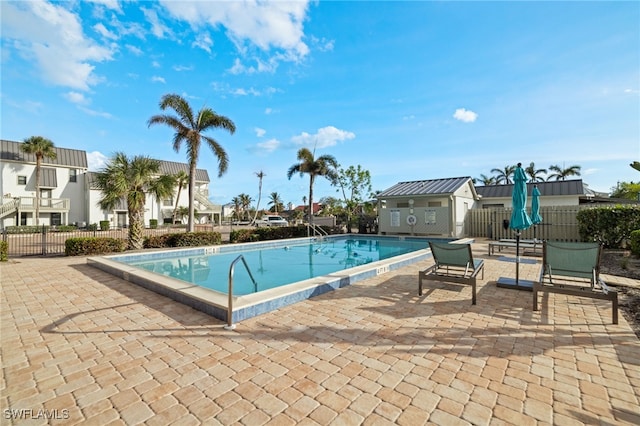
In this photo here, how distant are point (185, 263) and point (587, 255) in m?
11.1

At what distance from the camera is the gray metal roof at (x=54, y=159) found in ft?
94.4

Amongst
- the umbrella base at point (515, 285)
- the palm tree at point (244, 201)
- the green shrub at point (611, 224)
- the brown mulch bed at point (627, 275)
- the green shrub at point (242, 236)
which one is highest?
the palm tree at point (244, 201)

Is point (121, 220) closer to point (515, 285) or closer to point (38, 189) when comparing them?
point (38, 189)

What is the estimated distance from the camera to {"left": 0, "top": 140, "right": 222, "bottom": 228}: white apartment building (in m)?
27.3

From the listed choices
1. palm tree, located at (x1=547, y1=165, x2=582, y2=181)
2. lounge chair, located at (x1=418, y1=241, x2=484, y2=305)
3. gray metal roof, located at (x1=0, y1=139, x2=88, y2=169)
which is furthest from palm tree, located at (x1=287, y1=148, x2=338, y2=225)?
palm tree, located at (x1=547, y1=165, x2=582, y2=181)

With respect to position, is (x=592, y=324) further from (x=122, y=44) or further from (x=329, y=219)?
(x=329, y=219)

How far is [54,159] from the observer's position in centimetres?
3019

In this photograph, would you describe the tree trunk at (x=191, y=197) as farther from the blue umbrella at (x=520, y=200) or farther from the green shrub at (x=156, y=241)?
the blue umbrella at (x=520, y=200)

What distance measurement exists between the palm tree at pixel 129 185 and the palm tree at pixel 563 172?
167 feet

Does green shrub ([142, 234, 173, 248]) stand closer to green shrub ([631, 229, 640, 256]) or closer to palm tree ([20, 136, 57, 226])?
green shrub ([631, 229, 640, 256])

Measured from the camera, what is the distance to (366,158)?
85.1 feet

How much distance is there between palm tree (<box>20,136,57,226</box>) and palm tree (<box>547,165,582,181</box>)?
61.7 meters

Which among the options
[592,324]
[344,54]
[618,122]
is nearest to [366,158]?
[344,54]

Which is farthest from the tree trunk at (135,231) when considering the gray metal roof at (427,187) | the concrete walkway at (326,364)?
the gray metal roof at (427,187)
